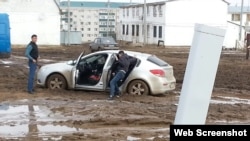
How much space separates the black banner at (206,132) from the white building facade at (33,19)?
60.6 meters

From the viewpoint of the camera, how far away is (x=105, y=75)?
49.1 feet

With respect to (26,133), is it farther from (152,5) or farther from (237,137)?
(152,5)

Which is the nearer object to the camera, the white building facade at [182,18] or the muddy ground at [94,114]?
the muddy ground at [94,114]

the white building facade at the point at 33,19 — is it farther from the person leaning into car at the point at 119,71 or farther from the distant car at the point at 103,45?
the person leaning into car at the point at 119,71

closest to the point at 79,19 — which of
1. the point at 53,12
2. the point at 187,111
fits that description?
the point at 53,12

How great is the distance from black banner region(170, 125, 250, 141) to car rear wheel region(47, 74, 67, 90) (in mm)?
12462

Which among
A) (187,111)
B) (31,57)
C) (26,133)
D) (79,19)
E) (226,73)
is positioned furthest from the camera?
(79,19)

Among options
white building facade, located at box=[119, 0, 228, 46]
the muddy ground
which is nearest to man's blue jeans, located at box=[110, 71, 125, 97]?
the muddy ground

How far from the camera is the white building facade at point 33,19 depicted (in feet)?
206

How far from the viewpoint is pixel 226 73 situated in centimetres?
2484

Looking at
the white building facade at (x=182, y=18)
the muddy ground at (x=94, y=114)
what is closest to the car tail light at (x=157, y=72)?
the muddy ground at (x=94, y=114)

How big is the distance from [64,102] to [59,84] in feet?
7.34

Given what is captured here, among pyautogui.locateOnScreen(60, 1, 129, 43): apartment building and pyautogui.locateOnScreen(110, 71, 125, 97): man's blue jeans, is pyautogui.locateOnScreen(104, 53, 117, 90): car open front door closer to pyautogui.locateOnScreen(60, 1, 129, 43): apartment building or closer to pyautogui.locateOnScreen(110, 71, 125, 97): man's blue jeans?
pyautogui.locateOnScreen(110, 71, 125, 97): man's blue jeans

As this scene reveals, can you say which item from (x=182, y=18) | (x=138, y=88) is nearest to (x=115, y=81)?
(x=138, y=88)
